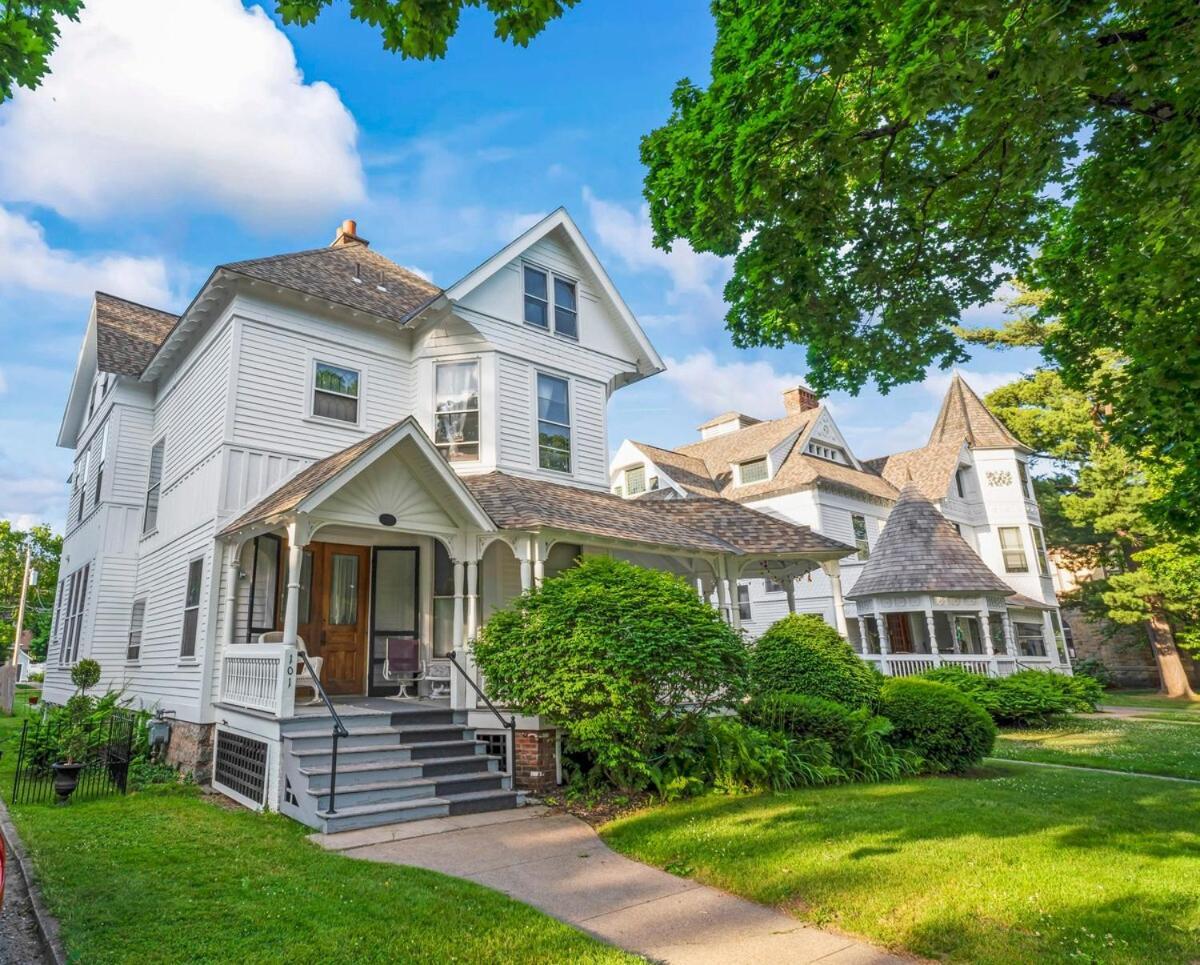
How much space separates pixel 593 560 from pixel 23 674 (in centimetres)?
7176

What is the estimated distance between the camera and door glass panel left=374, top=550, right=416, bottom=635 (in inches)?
501

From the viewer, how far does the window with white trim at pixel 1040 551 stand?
102ft

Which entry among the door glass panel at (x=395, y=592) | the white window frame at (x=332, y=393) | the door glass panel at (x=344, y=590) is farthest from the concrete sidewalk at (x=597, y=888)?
the white window frame at (x=332, y=393)

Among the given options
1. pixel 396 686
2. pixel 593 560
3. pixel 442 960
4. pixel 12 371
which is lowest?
pixel 442 960

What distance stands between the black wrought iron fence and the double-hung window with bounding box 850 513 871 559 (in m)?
25.0

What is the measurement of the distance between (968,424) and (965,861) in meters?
31.9

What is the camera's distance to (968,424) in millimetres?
33719

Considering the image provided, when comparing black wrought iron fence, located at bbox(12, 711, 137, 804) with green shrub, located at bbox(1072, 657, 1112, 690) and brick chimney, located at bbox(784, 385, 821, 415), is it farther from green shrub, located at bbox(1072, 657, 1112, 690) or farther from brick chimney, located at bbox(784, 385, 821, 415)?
green shrub, located at bbox(1072, 657, 1112, 690)

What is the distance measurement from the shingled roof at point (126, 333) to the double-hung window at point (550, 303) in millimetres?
8248

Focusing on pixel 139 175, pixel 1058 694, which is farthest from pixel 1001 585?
pixel 139 175

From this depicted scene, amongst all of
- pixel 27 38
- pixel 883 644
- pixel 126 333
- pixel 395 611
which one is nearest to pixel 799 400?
pixel 883 644

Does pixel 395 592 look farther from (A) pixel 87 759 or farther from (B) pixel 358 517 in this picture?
(A) pixel 87 759

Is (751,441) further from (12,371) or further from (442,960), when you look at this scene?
(442,960)

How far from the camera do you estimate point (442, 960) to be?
4.36 metres
